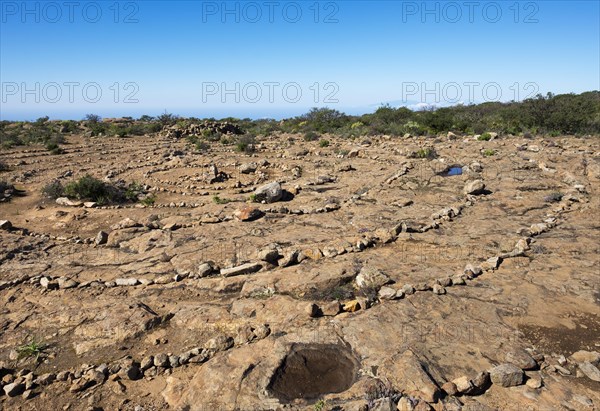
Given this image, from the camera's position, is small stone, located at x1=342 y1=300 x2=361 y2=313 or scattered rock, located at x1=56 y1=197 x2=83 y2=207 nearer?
small stone, located at x1=342 y1=300 x2=361 y2=313

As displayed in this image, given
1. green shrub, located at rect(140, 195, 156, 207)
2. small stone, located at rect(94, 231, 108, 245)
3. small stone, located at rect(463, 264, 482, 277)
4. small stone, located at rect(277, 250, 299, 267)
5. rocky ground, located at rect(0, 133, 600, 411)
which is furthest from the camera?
green shrub, located at rect(140, 195, 156, 207)

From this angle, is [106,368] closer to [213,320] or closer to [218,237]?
[213,320]

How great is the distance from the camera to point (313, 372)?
199 inches

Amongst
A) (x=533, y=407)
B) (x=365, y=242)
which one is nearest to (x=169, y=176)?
(x=365, y=242)

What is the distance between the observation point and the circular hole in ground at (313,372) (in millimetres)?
4742

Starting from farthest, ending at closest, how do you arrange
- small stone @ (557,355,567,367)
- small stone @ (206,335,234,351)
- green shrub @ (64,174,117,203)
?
green shrub @ (64,174,117,203), small stone @ (206,335,234,351), small stone @ (557,355,567,367)

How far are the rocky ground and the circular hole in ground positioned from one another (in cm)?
2

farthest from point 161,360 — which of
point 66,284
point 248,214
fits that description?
point 248,214

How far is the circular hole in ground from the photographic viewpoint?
15.6 feet

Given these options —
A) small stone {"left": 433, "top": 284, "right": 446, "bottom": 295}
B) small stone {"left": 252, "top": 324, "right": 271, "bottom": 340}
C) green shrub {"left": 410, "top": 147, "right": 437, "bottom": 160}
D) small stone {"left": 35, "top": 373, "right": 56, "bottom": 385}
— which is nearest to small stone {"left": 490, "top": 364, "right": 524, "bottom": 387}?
small stone {"left": 433, "top": 284, "right": 446, "bottom": 295}

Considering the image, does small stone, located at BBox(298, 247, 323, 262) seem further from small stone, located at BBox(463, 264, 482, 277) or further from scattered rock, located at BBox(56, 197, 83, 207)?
scattered rock, located at BBox(56, 197, 83, 207)

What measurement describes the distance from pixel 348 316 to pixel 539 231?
241 inches

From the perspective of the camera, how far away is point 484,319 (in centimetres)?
613

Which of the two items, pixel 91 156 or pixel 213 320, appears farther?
pixel 91 156
